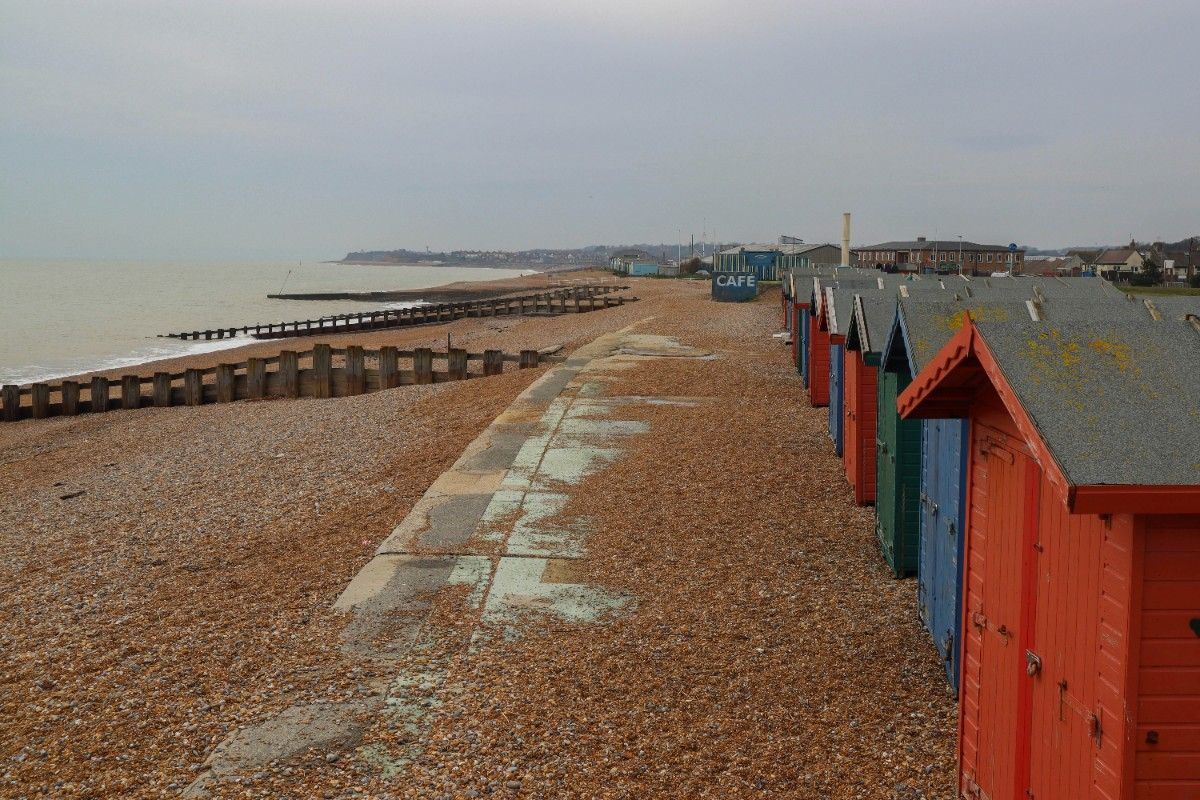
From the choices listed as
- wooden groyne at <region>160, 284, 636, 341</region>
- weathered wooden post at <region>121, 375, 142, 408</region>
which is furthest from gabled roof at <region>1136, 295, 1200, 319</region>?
wooden groyne at <region>160, 284, 636, 341</region>

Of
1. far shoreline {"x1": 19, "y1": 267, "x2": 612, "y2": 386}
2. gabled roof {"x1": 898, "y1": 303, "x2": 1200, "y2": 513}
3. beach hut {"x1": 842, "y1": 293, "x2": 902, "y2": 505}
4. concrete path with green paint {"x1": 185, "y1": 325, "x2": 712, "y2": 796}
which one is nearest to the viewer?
gabled roof {"x1": 898, "y1": 303, "x2": 1200, "y2": 513}

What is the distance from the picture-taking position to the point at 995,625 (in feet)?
18.2

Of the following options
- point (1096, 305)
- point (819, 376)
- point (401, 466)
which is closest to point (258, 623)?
point (401, 466)

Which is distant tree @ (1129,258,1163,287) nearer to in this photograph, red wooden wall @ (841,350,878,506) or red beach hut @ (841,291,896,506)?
red beach hut @ (841,291,896,506)

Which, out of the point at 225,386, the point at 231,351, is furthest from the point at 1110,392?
the point at 231,351

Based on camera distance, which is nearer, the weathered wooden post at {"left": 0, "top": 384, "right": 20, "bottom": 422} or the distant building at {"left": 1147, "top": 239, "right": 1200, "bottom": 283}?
the weathered wooden post at {"left": 0, "top": 384, "right": 20, "bottom": 422}

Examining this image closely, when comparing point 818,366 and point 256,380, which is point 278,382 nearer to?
point 256,380

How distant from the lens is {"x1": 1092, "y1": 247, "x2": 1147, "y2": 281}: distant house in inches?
3954

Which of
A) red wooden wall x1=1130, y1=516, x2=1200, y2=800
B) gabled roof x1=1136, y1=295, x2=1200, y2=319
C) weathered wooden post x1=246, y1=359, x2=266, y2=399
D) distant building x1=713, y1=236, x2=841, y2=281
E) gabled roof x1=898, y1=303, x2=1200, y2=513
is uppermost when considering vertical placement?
distant building x1=713, y1=236, x2=841, y2=281

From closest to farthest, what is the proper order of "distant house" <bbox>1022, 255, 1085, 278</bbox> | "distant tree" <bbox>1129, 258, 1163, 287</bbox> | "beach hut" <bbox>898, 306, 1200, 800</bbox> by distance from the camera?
"beach hut" <bbox>898, 306, 1200, 800</bbox>, "distant tree" <bbox>1129, 258, 1163, 287</bbox>, "distant house" <bbox>1022, 255, 1085, 278</bbox>

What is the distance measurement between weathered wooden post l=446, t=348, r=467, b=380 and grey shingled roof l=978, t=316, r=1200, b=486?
22.0m

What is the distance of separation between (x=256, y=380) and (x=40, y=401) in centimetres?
568

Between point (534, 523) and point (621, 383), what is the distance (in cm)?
976

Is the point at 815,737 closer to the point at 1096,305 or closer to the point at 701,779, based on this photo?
the point at 701,779
